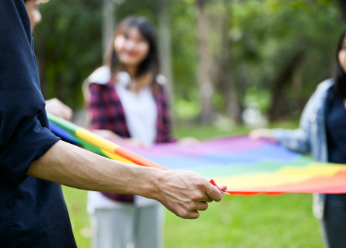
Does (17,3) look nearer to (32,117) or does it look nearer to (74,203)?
(32,117)

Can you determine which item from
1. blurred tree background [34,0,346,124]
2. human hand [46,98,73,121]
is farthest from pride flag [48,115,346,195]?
blurred tree background [34,0,346,124]

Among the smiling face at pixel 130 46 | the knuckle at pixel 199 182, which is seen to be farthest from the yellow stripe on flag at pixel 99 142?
the smiling face at pixel 130 46

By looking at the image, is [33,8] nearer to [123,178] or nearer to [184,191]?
[123,178]

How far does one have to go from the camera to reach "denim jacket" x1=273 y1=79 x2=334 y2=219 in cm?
238

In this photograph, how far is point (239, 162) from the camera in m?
2.52

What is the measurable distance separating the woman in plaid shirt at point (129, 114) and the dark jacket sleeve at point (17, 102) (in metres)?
1.34

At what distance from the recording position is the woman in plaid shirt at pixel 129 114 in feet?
7.69

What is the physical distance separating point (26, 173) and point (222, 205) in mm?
4537

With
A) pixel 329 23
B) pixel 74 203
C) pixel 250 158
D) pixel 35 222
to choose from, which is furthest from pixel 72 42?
pixel 35 222

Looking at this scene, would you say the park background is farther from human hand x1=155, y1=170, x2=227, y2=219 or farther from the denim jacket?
human hand x1=155, y1=170, x2=227, y2=219

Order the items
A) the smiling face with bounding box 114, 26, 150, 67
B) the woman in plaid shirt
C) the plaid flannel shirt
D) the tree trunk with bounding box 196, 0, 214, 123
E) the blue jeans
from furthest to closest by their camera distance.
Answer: the tree trunk with bounding box 196, 0, 214, 123 → the smiling face with bounding box 114, 26, 150, 67 → the plaid flannel shirt → the woman in plaid shirt → the blue jeans

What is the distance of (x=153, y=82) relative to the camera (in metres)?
2.80

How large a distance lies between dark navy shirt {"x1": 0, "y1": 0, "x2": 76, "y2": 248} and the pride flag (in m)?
0.40

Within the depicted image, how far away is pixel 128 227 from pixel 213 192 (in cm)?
144
